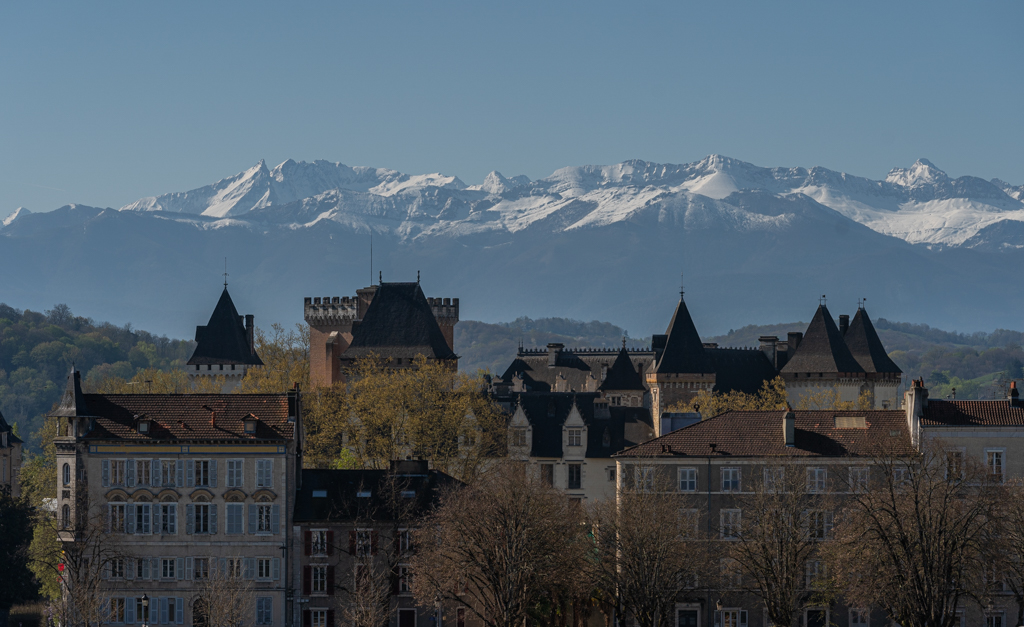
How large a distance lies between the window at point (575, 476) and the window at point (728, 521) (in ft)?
92.8

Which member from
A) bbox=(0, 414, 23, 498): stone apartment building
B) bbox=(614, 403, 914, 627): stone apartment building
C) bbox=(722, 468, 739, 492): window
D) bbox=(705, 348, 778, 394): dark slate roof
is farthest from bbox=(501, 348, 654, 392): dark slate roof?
bbox=(722, 468, 739, 492): window

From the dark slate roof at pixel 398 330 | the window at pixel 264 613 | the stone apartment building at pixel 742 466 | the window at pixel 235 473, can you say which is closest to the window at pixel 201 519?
the window at pixel 235 473

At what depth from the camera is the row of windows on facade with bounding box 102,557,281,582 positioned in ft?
299

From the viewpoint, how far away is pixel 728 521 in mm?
92875

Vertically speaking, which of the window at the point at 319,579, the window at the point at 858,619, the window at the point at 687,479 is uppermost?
the window at the point at 687,479

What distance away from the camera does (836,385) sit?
15600 cm

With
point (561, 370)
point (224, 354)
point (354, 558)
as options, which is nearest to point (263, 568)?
point (354, 558)

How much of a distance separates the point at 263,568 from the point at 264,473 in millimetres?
5513

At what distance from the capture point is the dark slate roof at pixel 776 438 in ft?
306

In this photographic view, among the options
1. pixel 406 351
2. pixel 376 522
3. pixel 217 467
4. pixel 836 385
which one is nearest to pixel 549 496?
pixel 376 522

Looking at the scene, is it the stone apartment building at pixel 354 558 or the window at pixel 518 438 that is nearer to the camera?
the stone apartment building at pixel 354 558

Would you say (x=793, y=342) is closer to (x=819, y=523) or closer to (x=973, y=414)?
(x=973, y=414)

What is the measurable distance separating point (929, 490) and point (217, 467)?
40.6 meters

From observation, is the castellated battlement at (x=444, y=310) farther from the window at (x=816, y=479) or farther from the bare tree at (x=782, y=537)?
the window at (x=816, y=479)
